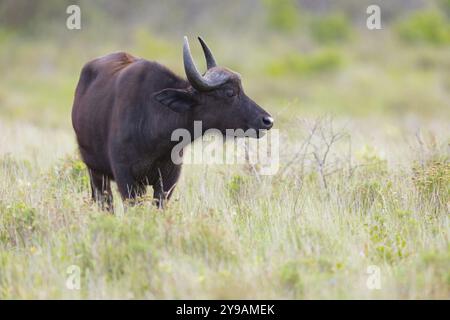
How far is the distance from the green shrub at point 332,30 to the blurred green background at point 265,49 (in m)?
0.06

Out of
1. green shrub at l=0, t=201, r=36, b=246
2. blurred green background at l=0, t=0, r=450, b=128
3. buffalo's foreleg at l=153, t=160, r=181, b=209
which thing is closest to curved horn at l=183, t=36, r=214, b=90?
buffalo's foreleg at l=153, t=160, r=181, b=209

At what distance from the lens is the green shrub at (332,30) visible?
44969 mm

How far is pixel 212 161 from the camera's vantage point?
11539mm

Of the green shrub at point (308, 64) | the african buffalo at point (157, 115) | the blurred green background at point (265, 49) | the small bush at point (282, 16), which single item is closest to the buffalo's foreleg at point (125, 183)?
the african buffalo at point (157, 115)

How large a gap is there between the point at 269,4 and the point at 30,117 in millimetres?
27740

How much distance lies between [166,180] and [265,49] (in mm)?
35071

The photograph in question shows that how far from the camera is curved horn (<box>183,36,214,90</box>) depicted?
331 inches

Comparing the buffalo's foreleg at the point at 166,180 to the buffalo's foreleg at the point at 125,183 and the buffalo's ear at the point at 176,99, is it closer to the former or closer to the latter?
the buffalo's foreleg at the point at 125,183

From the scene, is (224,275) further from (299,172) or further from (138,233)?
(299,172)

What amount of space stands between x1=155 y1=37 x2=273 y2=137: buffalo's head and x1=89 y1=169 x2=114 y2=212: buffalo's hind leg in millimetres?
1507

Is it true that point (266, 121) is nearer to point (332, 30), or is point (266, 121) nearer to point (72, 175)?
point (72, 175)

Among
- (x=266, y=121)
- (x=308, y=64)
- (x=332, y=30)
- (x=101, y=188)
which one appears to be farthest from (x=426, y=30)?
(x=266, y=121)
